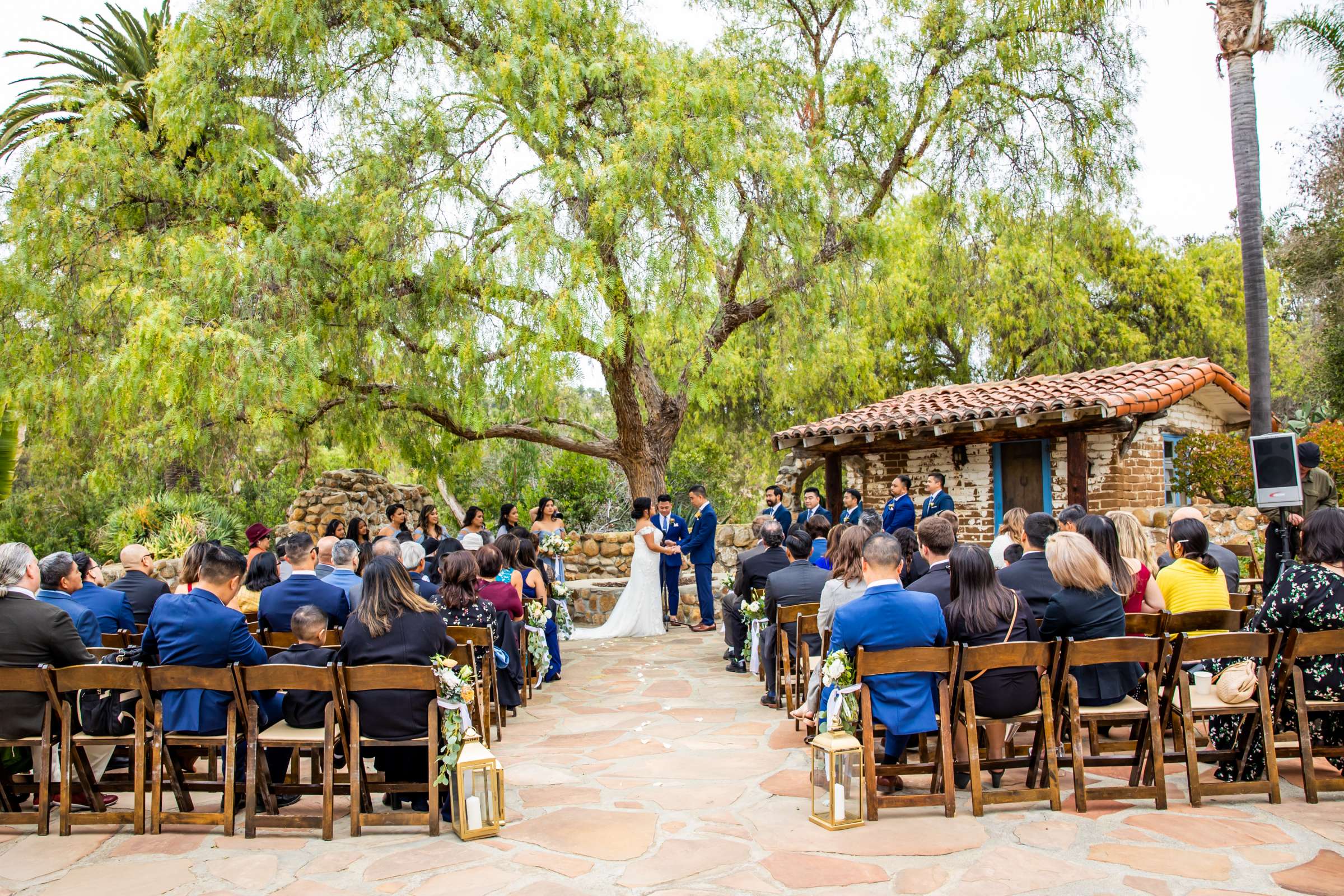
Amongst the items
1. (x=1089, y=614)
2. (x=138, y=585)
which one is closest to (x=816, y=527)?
(x=1089, y=614)

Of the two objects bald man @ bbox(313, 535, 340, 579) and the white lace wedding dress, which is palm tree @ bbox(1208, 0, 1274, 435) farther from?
bald man @ bbox(313, 535, 340, 579)

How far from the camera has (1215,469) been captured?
1380 centimetres

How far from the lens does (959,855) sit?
3906 millimetres

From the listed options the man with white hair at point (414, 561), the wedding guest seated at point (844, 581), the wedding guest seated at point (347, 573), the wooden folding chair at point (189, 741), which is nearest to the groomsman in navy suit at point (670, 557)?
the man with white hair at point (414, 561)

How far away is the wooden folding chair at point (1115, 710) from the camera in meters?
4.35

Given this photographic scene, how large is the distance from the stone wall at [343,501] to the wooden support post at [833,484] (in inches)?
280

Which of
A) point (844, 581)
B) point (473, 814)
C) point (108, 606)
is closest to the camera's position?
point (473, 814)

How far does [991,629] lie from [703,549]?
23.1 ft

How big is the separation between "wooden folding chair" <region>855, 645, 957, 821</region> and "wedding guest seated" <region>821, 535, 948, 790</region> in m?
0.11

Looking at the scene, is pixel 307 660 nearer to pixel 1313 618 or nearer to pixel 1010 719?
pixel 1010 719

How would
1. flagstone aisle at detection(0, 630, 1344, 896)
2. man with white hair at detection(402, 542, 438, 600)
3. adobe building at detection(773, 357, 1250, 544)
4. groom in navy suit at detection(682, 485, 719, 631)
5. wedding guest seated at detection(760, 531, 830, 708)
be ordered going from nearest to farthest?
1. flagstone aisle at detection(0, 630, 1344, 896)
2. wedding guest seated at detection(760, 531, 830, 708)
3. man with white hair at detection(402, 542, 438, 600)
4. groom in navy suit at detection(682, 485, 719, 631)
5. adobe building at detection(773, 357, 1250, 544)

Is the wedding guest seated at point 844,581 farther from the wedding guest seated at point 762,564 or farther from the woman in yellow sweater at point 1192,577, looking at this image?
the wedding guest seated at point 762,564

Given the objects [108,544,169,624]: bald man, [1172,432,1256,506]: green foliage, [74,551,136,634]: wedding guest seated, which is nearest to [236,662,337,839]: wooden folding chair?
[74,551,136,634]: wedding guest seated

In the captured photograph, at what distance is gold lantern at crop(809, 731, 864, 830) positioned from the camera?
4277mm
